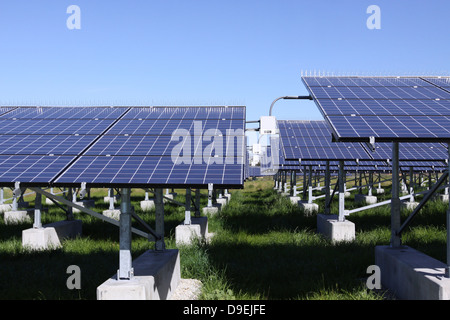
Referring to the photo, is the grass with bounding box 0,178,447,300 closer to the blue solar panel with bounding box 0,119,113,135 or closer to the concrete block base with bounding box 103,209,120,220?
the blue solar panel with bounding box 0,119,113,135

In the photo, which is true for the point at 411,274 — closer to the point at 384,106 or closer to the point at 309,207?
the point at 384,106

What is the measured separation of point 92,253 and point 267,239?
5.38 m

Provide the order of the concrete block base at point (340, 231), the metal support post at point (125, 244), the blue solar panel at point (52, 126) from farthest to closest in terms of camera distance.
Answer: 1. the concrete block base at point (340, 231)
2. the blue solar panel at point (52, 126)
3. the metal support post at point (125, 244)

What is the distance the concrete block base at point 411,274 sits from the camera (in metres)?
7.34

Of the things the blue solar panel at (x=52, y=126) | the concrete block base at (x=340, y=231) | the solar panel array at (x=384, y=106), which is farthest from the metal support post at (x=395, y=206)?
the blue solar panel at (x=52, y=126)

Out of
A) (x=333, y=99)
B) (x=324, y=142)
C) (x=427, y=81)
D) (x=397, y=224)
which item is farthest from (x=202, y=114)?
(x=324, y=142)

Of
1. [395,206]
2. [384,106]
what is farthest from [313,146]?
[384,106]

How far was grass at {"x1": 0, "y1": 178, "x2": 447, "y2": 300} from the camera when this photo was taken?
28.8ft

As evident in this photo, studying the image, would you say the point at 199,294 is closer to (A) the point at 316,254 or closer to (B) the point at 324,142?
(A) the point at 316,254

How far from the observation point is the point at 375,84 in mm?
12156

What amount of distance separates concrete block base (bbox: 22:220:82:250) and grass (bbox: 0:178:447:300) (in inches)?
16.4

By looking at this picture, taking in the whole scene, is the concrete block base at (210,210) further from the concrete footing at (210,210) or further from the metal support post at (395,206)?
the metal support post at (395,206)

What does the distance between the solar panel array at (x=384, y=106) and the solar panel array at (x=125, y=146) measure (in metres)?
1.98
